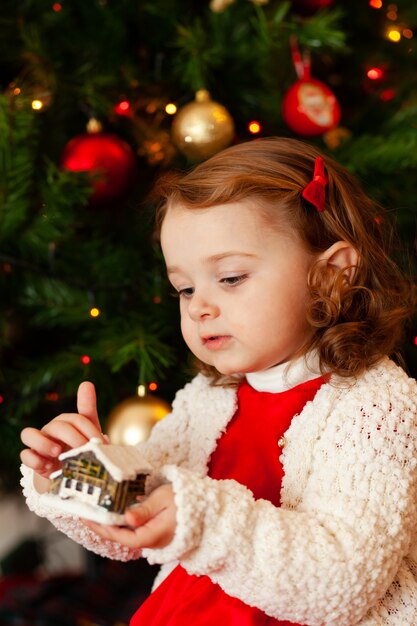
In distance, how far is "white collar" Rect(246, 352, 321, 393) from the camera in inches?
36.8

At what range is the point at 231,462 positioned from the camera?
99 cm

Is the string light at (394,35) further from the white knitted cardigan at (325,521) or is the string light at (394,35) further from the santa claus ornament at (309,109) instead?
the white knitted cardigan at (325,521)

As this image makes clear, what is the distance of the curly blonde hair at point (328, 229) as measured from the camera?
0.90m

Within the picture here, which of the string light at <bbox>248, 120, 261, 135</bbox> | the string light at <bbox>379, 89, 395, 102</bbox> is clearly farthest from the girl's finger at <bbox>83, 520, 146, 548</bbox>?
the string light at <bbox>379, 89, 395, 102</bbox>

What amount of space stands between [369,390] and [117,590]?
987mm

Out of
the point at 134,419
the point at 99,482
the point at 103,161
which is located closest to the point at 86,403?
the point at 99,482

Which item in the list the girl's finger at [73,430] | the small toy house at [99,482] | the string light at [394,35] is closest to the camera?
the small toy house at [99,482]

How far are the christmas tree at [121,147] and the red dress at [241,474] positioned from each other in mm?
182

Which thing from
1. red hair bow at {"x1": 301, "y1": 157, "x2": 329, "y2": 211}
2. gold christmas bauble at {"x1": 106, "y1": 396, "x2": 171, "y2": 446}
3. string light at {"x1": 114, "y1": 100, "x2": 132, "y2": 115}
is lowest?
gold christmas bauble at {"x1": 106, "y1": 396, "x2": 171, "y2": 446}

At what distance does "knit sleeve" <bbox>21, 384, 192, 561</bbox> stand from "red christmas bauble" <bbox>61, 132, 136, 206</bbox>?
392 millimetres

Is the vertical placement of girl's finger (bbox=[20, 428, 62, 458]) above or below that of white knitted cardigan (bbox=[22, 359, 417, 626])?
above

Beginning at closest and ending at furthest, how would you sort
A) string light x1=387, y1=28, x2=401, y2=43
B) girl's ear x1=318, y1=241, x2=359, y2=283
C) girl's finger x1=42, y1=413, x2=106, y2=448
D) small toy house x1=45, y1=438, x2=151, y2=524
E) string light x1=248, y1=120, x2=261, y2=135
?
1. small toy house x1=45, y1=438, x2=151, y2=524
2. girl's finger x1=42, y1=413, x2=106, y2=448
3. girl's ear x1=318, y1=241, x2=359, y2=283
4. string light x1=248, y1=120, x2=261, y2=135
5. string light x1=387, y1=28, x2=401, y2=43

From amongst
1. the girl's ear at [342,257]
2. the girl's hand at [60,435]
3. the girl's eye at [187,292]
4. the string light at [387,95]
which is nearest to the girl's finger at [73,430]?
the girl's hand at [60,435]

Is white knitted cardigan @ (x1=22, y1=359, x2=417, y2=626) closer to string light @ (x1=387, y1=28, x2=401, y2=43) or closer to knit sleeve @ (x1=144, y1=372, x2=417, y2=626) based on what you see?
knit sleeve @ (x1=144, y1=372, x2=417, y2=626)
